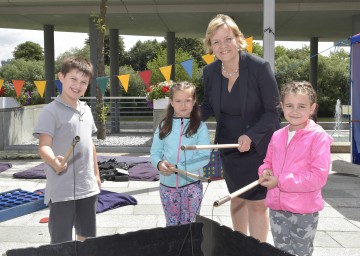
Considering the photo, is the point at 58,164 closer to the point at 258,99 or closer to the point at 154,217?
the point at 258,99

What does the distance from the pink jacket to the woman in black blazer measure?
0.81ft

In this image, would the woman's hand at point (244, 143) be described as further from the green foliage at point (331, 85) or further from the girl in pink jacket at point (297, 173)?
the green foliage at point (331, 85)

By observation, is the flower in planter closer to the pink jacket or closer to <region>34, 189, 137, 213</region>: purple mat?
<region>34, 189, 137, 213</region>: purple mat

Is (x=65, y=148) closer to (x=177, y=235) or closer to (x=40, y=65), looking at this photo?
(x=177, y=235)

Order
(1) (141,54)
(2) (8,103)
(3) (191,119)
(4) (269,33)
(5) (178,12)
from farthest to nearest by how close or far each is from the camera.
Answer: (1) (141,54) < (5) (178,12) < (2) (8,103) < (4) (269,33) < (3) (191,119)

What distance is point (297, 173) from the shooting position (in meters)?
2.29

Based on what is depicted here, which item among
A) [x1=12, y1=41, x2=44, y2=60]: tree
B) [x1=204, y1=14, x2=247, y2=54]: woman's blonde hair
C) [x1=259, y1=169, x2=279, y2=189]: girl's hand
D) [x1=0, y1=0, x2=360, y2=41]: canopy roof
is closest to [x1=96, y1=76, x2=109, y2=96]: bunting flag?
[x1=0, y1=0, x2=360, y2=41]: canopy roof

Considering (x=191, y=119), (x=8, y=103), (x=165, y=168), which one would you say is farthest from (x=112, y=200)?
(x=8, y=103)

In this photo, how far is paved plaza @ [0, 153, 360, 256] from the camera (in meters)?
3.83

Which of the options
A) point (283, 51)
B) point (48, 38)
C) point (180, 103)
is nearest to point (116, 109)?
point (48, 38)

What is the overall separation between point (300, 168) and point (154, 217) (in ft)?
Answer: 8.41

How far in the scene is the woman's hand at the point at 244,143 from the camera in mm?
2570

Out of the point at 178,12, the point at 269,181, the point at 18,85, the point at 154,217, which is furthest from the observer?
the point at 178,12

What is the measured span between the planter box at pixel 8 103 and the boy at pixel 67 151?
24.5 feet
